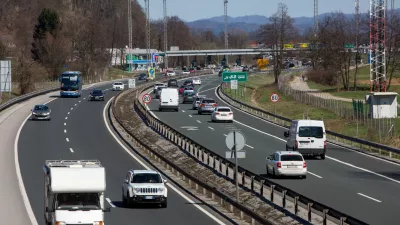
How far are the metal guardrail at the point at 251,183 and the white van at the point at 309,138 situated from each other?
467 centimetres

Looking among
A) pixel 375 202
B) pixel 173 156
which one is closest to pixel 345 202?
pixel 375 202

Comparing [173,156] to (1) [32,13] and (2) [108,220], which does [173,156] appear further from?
(1) [32,13]

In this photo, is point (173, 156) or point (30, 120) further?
point (30, 120)

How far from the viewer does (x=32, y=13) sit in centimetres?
19188

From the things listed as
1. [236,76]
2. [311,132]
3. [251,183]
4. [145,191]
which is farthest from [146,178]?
[236,76]

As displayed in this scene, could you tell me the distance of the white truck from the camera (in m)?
21.3

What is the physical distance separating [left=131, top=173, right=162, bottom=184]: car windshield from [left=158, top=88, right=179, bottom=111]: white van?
4760 centimetres

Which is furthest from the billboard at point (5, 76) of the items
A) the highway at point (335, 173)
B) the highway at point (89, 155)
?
the highway at point (335, 173)

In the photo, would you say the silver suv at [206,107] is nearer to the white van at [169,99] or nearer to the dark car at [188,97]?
the white van at [169,99]

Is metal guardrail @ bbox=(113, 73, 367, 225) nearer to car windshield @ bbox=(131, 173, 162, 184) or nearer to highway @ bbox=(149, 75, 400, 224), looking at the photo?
highway @ bbox=(149, 75, 400, 224)

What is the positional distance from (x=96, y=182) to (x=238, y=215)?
6.82 meters

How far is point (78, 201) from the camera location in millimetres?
21938

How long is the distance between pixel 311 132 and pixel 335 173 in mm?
5663

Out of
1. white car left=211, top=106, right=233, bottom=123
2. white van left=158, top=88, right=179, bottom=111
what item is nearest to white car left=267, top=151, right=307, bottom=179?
white car left=211, top=106, right=233, bottom=123
